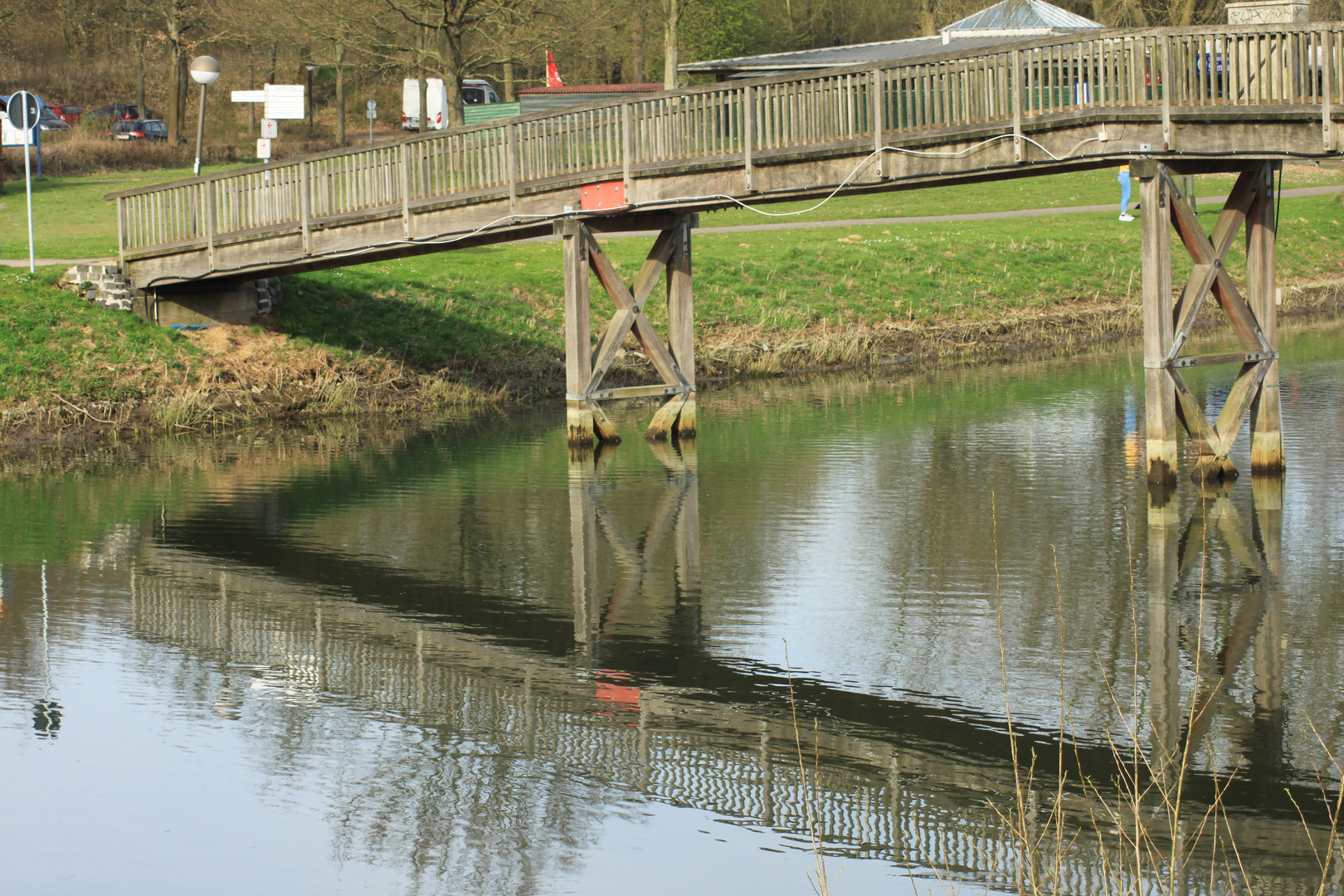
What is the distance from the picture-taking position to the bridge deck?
600 inches

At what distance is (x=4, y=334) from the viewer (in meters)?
23.1

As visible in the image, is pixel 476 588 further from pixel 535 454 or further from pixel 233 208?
pixel 233 208

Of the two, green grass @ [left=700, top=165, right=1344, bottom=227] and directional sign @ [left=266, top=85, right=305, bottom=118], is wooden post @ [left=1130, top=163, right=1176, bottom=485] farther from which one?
directional sign @ [left=266, top=85, right=305, bottom=118]

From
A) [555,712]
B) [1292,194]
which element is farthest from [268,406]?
[1292,194]

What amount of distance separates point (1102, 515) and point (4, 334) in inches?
643

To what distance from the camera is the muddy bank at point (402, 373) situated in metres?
22.8

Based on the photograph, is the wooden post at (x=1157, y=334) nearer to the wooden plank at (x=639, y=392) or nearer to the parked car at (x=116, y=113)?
the wooden plank at (x=639, y=392)

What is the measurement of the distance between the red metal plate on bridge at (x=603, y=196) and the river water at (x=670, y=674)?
3.25 metres

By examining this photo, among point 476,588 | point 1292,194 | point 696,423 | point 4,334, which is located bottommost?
point 476,588

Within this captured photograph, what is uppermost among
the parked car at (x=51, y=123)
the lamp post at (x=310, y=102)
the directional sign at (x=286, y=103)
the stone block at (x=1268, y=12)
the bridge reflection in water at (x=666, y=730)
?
the lamp post at (x=310, y=102)

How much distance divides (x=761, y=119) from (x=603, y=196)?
2.31 meters

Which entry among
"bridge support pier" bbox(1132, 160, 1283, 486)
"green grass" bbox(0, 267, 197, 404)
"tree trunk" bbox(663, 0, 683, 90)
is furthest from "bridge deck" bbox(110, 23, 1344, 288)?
"tree trunk" bbox(663, 0, 683, 90)

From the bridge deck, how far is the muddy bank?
1562 mm

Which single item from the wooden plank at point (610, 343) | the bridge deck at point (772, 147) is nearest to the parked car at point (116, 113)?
the bridge deck at point (772, 147)
